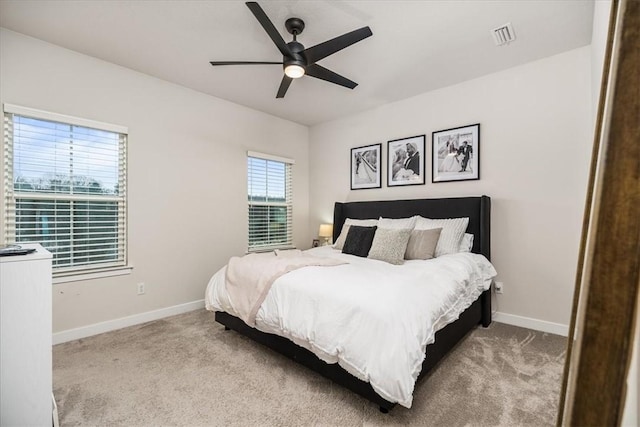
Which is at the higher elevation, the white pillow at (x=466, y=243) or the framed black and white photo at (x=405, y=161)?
the framed black and white photo at (x=405, y=161)

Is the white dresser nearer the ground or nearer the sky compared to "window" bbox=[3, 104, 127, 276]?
nearer the ground

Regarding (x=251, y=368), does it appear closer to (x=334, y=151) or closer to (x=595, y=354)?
(x=595, y=354)

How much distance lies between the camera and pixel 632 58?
2.02 ft

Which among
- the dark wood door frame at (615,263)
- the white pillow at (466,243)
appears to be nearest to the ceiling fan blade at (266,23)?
the dark wood door frame at (615,263)

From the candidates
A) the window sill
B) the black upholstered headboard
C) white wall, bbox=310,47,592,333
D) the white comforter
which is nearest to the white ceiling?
white wall, bbox=310,47,592,333

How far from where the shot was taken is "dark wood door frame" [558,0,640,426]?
0.57 m

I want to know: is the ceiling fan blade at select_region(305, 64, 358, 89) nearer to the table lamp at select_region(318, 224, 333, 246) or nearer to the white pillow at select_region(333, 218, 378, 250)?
the white pillow at select_region(333, 218, 378, 250)

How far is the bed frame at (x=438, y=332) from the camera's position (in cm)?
187

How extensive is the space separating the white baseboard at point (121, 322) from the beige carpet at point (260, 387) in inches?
3.9

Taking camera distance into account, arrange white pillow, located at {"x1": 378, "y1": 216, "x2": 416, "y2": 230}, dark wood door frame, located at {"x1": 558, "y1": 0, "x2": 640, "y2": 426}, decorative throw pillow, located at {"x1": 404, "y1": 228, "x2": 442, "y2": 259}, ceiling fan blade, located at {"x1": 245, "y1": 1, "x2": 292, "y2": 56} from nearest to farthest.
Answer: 1. dark wood door frame, located at {"x1": 558, "y1": 0, "x2": 640, "y2": 426}
2. ceiling fan blade, located at {"x1": 245, "y1": 1, "x2": 292, "y2": 56}
3. decorative throw pillow, located at {"x1": 404, "y1": 228, "x2": 442, "y2": 259}
4. white pillow, located at {"x1": 378, "y1": 216, "x2": 416, "y2": 230}

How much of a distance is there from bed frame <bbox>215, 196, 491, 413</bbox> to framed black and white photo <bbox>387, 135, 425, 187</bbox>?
34 cm

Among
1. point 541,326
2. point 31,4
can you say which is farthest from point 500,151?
point 31,4

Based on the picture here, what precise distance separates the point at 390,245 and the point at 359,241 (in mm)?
430

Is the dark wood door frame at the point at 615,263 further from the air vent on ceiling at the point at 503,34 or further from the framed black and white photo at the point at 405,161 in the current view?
the framed black and white photo at the point at 405,161
